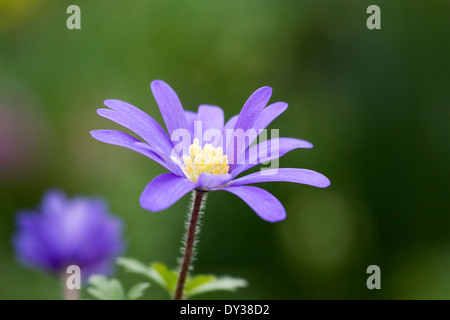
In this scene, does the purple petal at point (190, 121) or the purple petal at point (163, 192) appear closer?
the purple petal at point (163, 192)

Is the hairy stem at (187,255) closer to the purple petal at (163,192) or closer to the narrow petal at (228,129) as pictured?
the purple petal at (163,192)

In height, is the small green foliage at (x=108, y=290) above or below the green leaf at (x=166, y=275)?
below

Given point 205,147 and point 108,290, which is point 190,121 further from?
point 108,290

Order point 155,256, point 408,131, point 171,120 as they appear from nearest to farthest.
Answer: point 171,120
point 155,256
point 408,131

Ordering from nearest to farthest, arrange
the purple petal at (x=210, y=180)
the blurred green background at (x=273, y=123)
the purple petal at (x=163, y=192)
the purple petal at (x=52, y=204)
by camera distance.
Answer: the purple petal at (x=163, y=192) → the purple petal at (x=210, y=180) → the purple petal at (x=52, y=204) → the blurred green background at (x=273, y=123)

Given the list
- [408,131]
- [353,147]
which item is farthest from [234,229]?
[408,131]

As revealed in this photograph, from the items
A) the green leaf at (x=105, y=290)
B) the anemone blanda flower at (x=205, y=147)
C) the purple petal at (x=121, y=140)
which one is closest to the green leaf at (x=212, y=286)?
the green leaf at (x=105, y=290)

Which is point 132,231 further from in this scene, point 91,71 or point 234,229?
point 91,71
